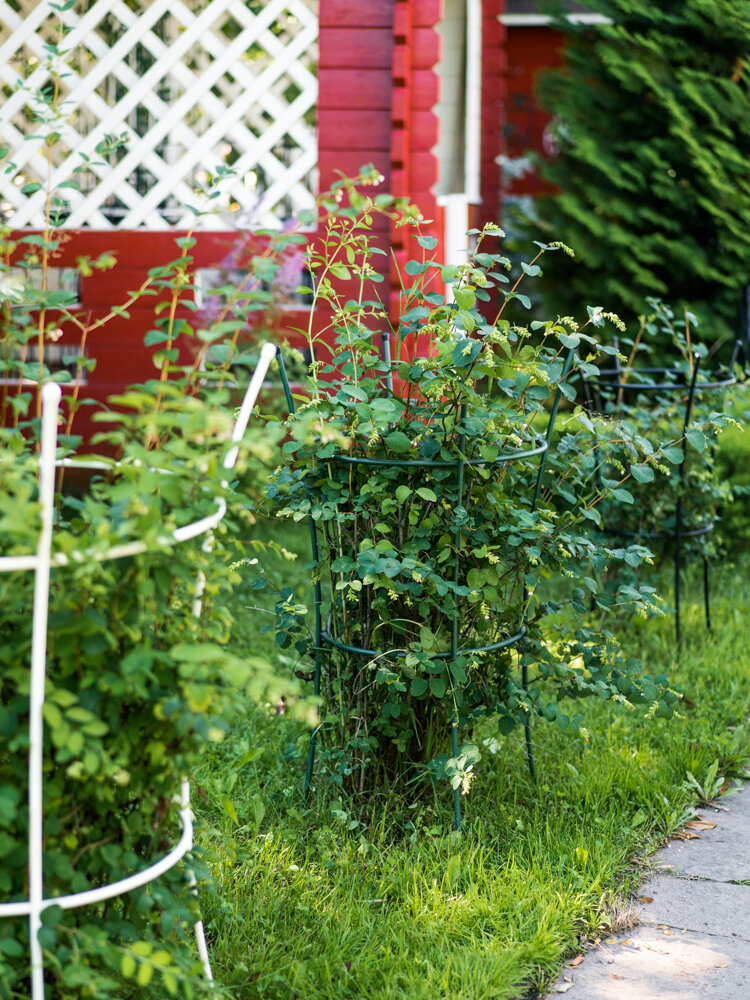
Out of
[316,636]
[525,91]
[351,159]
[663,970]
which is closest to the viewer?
[663,970]

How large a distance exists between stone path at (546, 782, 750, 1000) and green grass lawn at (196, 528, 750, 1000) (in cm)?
4

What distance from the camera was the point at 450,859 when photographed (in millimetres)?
1944

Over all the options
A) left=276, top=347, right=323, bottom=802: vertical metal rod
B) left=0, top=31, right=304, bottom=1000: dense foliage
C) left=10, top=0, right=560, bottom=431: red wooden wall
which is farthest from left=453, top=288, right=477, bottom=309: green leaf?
left=10, top=0, right=560, bottom=431: red wooden wall

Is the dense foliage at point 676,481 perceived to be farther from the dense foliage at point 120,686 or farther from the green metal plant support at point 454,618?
the dense foliage at point 120,686

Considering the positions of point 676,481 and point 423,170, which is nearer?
point 676,481

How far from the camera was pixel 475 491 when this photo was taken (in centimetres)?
209

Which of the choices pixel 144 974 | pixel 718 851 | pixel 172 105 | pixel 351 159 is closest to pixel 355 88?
pixel 351 159

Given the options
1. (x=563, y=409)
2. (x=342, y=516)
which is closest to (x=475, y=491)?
(x=342, y=516)

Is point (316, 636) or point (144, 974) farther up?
point (316, 636)

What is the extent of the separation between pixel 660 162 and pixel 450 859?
17.8ft

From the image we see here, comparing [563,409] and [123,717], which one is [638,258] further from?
[123,717]

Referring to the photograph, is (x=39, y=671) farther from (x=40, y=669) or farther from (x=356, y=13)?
(x=356, y=13)

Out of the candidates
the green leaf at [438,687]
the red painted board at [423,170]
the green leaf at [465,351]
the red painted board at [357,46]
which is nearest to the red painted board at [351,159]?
the red painted board at [423,170]

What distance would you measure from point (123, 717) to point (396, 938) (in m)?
0.75
